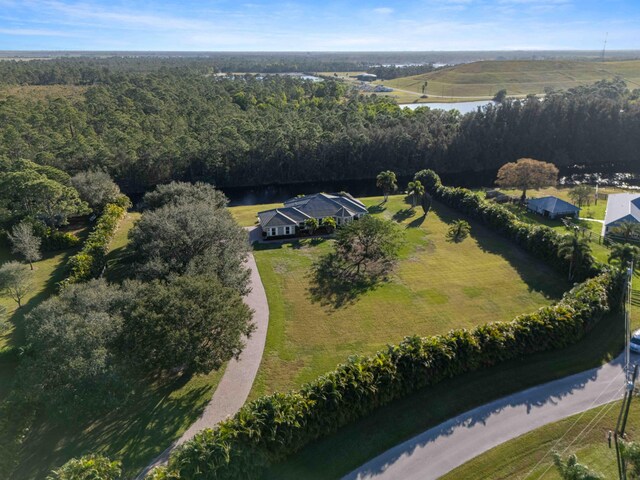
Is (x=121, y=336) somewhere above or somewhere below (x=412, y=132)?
below

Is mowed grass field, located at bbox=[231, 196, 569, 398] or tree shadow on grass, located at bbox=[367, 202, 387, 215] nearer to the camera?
mowed grass field, located at bbox=[231, 196, 569, 398]

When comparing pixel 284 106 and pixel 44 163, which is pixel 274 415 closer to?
pixel 44 163

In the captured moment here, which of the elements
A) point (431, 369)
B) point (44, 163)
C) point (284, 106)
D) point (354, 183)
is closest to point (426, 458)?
point (431, 369)

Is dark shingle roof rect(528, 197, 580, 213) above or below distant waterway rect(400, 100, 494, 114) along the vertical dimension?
below

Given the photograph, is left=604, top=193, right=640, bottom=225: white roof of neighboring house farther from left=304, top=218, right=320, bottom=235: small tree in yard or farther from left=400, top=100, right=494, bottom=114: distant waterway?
left=400, top=100, right=494, bottom=114: distant waterway

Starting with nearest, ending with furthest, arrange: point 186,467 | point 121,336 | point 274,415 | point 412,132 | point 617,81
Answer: point 186,467 → point 274,415 → point 121,336 → point 412,132 → point 617,81

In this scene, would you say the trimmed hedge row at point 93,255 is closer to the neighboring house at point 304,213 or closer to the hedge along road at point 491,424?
the neighboring house at point 304,213

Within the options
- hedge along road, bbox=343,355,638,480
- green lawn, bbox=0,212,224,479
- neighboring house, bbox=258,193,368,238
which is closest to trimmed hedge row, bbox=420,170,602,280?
hedge along road, bbox=343,355,638,480
